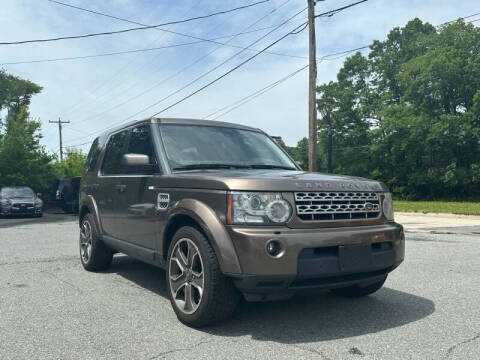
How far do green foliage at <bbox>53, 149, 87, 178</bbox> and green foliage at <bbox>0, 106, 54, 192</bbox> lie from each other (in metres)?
5.02

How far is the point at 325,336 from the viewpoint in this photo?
11.4 ft

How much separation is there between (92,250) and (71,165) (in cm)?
3191

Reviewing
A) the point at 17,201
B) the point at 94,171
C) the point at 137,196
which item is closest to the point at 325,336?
the point at 137,196

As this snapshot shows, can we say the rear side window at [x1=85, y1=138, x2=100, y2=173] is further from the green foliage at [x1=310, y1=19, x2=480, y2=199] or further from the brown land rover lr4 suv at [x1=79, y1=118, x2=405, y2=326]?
the green foliage at [x1=310, y1=19, x2=480, y2=199]

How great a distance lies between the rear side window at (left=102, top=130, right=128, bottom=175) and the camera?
17.8ft

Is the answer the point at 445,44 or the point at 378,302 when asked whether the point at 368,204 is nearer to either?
the point at 378,302

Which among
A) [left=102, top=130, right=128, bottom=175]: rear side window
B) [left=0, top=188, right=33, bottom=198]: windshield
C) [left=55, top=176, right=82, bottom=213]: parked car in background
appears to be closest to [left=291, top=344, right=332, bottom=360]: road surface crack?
[left=102, top=130, right=128, bottom=175]: rear side window

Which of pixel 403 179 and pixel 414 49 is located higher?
pixel 414 49

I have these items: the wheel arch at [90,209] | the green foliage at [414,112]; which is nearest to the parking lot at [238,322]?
the wheel arch at [90,209]

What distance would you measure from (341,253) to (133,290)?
260 cm

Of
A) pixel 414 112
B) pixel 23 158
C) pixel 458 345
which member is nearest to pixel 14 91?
pixel 23 158

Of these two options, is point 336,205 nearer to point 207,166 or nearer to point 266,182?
point 266,182

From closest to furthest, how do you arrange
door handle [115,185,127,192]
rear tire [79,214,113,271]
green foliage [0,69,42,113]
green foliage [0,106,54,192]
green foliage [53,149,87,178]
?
door handle [115,185,127,192] → rear tire [79,214,113,271] → green foliage [0,106,54,192] → green foliage [53,149,87,178] → green foliage [0,69,42,113]

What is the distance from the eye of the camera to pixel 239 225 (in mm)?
3379
